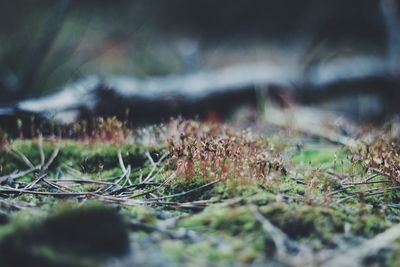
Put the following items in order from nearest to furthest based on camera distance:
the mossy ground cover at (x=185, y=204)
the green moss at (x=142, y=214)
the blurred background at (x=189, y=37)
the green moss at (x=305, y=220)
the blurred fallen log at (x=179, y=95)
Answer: the mossy ground cover at (x=185, y=204), the green moss at (x=305, y=220), the green moss at (x=142, y=214), the blurred fallen log at (x=179, y=95), the blurred background at (x=189, y=37)

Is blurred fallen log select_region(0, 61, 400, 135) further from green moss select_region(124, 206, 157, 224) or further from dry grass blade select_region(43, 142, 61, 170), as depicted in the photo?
green moss select_region(124, 206, 157, 224)

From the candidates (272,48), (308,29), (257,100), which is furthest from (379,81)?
(272,48)

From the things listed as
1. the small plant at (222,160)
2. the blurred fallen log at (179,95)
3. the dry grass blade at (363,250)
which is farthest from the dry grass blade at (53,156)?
the dry grass blade at (363,250)

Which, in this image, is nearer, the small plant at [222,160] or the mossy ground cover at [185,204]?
the mossy ground cover at [185,204]

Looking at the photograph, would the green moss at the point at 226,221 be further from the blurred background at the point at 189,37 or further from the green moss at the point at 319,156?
the blurred background at the point at 189,37

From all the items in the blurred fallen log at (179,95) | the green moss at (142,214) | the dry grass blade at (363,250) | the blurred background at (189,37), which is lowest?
the dry grass blade at (363,250)

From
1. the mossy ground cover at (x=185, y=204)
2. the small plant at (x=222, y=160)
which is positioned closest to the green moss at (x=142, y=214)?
the mossy ground cover at (x=185, y=204)

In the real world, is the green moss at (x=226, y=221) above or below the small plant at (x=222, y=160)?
below

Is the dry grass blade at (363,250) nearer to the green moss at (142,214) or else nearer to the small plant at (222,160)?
the small plant at (222,160)

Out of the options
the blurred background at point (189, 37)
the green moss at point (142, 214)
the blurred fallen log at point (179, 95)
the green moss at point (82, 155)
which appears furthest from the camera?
the blurred background at point (189, 37)
